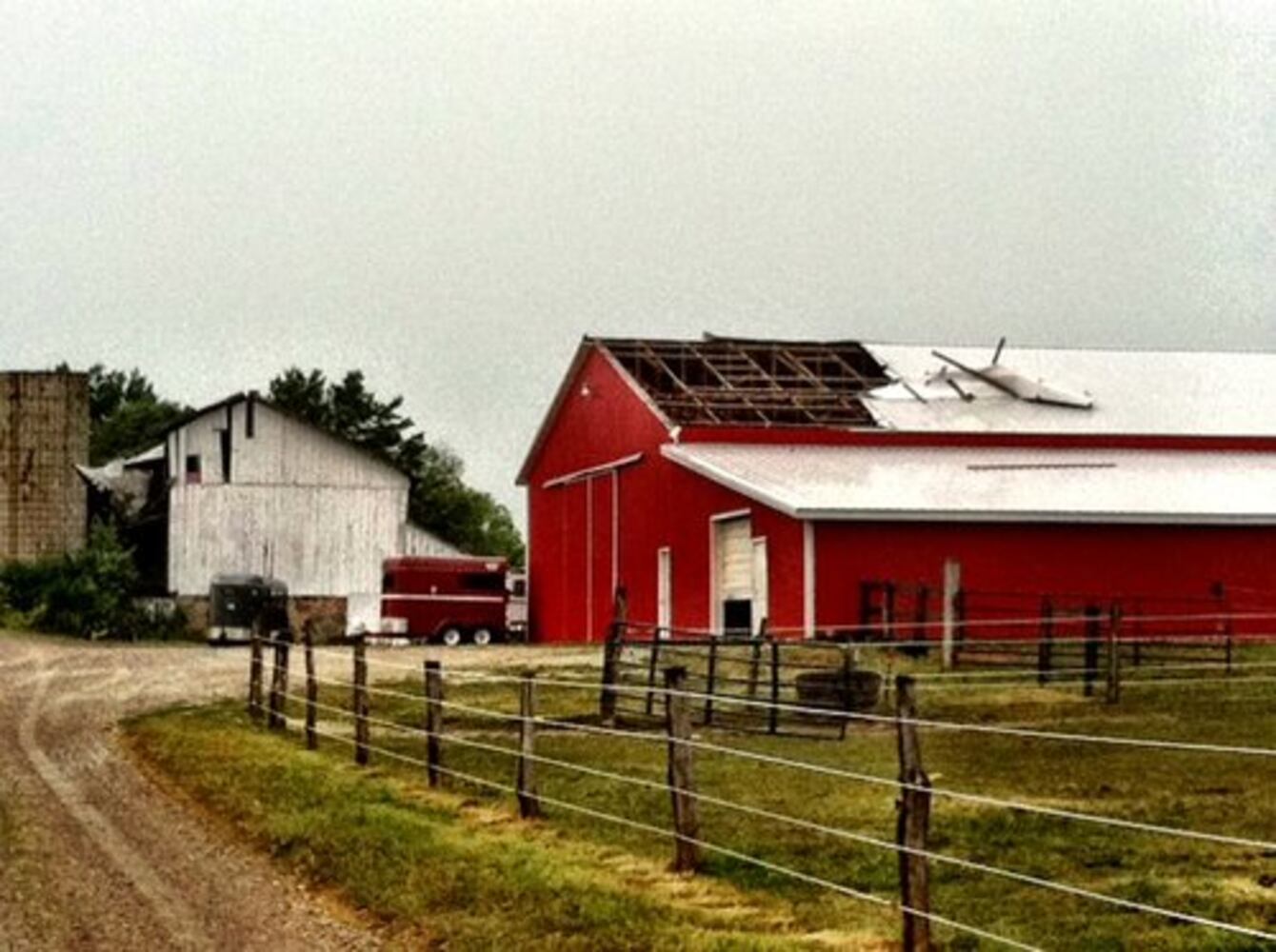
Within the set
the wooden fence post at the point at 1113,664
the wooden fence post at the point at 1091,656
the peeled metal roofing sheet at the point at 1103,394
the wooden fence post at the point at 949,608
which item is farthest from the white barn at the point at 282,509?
the wooden fence post at the point at 1113,664

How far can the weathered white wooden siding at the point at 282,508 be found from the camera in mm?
63188

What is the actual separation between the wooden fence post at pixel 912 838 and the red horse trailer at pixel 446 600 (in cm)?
4076

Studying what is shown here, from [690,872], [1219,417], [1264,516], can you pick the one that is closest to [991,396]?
[1219,417]

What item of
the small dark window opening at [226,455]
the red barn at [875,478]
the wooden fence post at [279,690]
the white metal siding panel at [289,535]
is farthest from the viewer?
the small dark window opening at [226,455]

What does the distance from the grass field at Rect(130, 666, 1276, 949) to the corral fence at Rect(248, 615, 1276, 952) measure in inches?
5.2

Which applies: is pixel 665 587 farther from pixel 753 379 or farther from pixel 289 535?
pixel 289 535

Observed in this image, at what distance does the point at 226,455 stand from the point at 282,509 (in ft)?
7.27

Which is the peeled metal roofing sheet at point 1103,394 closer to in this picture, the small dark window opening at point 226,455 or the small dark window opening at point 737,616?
the small dark window opening at point 737,616

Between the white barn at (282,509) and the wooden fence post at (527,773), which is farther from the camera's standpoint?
the white barn at (282,509)

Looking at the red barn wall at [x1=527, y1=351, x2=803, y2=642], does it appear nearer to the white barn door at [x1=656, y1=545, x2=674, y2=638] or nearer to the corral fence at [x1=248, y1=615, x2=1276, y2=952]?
the white barn door at [x1=656, y1=545, x2=674, y2=638]

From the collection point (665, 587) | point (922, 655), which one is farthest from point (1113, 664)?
point (665, 587)

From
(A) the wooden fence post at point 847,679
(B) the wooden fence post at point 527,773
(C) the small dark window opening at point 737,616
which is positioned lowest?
(B) the wooden fence post at point 527,773

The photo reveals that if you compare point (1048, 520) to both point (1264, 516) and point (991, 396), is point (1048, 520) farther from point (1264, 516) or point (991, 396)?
point (991, 396)

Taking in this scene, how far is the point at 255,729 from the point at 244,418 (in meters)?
38.7
